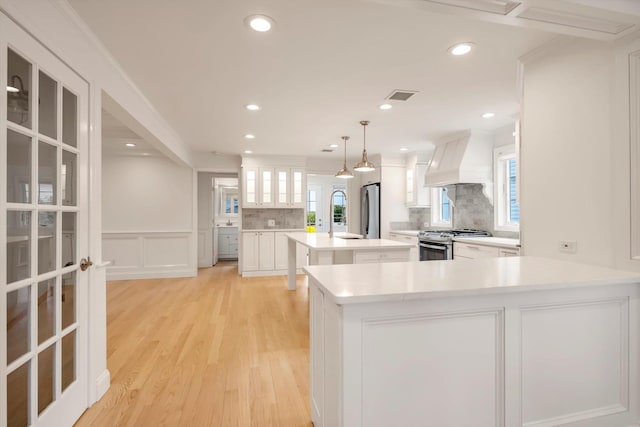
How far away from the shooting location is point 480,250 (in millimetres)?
3896

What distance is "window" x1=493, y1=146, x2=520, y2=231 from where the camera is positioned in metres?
4.30

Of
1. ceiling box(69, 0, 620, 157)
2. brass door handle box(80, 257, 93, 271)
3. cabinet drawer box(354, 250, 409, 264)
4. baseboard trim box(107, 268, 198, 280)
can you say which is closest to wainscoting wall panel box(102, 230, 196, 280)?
baseboard trim box(107, 268, 198, 280)

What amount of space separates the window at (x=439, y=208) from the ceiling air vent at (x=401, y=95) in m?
3.16

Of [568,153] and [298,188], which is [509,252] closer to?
[568,153]

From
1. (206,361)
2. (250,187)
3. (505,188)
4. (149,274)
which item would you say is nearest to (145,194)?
(149,274)

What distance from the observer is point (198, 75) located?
105 inches

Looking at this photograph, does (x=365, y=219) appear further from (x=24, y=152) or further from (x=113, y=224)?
(x=24, y=152)

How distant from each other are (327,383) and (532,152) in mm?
2070

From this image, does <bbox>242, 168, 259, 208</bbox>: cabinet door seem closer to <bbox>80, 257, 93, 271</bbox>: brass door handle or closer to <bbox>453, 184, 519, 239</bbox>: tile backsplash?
<bbox>453, 184, 519, 239</bbox>: tile backsplash

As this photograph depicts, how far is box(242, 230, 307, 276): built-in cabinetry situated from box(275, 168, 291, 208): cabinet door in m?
→ 0.58

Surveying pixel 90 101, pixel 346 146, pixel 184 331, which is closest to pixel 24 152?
pixel 90 101

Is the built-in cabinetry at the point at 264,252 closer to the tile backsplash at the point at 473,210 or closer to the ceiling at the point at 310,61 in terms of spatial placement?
the ceiling at the point at 310,61

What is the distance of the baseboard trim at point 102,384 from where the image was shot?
6.69 ft

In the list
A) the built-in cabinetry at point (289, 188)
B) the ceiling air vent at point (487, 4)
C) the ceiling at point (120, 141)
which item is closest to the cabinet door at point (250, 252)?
the built-in cabinetry at point (289, 188)
